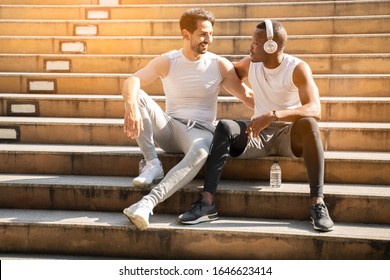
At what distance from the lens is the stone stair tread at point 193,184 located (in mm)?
3557

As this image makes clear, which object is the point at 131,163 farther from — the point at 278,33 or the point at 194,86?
the point at 278,33

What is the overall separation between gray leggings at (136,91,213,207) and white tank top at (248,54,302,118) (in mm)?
460

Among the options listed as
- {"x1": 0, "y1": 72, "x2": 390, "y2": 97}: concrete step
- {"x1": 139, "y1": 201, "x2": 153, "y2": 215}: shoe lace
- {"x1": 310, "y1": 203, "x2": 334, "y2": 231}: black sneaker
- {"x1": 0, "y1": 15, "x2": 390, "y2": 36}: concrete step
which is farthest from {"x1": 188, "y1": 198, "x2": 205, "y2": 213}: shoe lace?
{"x1": 0, "y1": 15, "x2": 390, "y2": 36}: concrete step

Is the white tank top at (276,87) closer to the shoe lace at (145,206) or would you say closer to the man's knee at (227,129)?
the man's knee at (227,129)

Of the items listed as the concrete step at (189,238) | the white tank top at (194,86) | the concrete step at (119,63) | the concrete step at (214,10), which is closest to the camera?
the concrete step at (189,238)

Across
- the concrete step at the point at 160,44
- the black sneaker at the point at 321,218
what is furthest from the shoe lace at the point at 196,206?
the concrete step at the point at 160,44

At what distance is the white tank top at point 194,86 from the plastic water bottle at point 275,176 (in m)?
0.60

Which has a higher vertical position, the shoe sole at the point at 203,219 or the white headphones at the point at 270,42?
the white headphones at the point at 270,42

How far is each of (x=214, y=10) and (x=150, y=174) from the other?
11.0ft

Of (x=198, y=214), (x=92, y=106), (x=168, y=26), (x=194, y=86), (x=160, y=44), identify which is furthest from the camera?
(x=168, y=26)

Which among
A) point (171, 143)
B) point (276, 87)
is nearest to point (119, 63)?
point (171, 143)

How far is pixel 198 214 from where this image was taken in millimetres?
3404

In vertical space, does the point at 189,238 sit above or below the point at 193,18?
below

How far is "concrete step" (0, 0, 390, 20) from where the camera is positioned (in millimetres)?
5980
